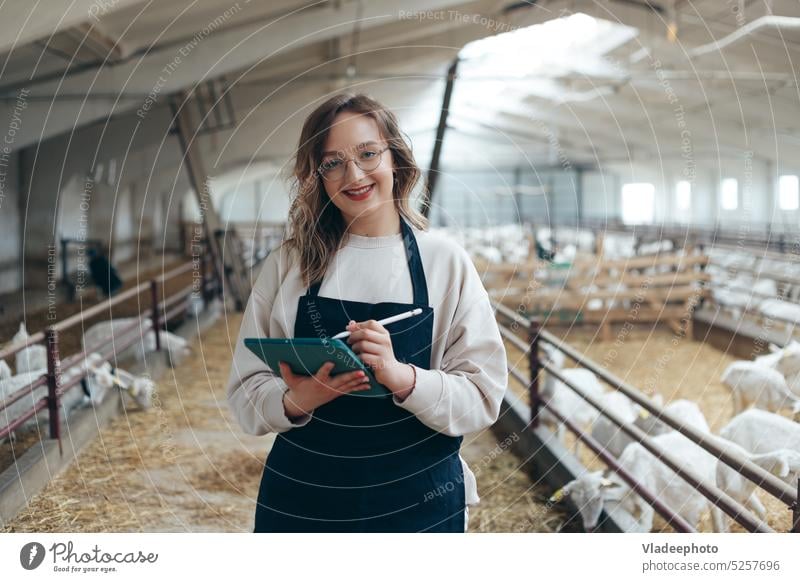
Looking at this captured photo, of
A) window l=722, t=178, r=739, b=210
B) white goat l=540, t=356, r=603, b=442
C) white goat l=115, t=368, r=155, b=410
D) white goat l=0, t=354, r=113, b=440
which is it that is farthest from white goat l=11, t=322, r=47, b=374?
window l=722, t=178, r=739, b=210

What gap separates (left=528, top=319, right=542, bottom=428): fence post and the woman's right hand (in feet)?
6.44

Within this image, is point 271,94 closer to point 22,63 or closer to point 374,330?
point 22,63

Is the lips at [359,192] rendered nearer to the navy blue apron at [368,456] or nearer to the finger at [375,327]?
the navy blue apron at [368,456]

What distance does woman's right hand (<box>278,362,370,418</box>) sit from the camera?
1296 millimetres

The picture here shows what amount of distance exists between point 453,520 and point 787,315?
490 centimetres

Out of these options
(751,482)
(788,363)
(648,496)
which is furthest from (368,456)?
(788,363)

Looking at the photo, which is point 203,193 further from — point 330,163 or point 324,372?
point 324,372

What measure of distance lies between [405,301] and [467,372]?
0.15 metres

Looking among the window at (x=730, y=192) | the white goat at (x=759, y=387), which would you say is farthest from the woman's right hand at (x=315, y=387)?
the window at (x=730, y=192)

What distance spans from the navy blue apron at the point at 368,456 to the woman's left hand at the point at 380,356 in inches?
3.6

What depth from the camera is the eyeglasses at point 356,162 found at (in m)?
1.41

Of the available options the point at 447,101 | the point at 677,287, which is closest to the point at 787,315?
the point at 677,287

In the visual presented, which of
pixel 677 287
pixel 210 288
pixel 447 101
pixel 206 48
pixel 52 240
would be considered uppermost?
pixel 206 48

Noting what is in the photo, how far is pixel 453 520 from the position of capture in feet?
4.86
